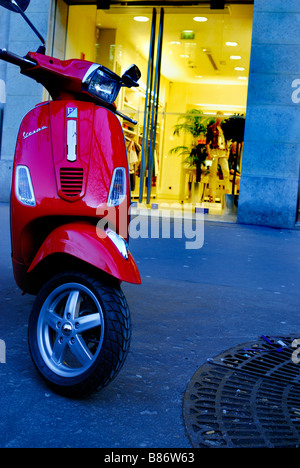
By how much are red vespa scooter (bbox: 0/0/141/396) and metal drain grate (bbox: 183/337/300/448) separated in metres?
0.44

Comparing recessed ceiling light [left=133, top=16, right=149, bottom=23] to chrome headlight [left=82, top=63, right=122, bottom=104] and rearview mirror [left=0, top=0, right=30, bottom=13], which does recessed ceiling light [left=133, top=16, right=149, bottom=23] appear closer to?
rearview mirror [left=0, top=0, right=30, bottom=13]

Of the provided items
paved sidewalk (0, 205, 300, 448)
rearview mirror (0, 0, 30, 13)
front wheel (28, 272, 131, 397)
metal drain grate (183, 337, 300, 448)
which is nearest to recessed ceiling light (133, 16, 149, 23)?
paved sidewalk (0, 205, 300, 448)

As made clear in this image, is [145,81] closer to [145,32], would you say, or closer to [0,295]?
[145,32]

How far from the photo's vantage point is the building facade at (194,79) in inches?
405

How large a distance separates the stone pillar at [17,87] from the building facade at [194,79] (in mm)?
19

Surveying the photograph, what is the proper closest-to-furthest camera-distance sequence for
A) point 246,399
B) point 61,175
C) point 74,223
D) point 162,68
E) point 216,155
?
1. point 246,399
2. point 74,223
3. point 61,175
4. point 216,155
5. point 162,68

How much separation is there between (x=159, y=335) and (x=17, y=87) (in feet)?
29.9

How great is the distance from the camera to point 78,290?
101 inches

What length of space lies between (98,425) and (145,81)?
11.0m

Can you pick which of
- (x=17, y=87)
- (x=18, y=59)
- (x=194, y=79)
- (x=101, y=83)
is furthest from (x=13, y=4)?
(x=194, y=79)

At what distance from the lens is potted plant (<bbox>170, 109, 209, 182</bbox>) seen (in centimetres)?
1253

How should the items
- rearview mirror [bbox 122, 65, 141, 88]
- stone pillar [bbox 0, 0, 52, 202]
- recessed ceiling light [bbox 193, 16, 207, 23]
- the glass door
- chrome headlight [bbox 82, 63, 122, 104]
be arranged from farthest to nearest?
the glass door < recessed ceiling light [bbox 193, 16, 207, 23] < stone pillar [bbox 0, 0, 52, 202] < rearview mirror [bbox 122, 65, 141, 88] < chrome headlight [bbox 82, 63, 122, 104]

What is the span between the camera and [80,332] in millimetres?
2512

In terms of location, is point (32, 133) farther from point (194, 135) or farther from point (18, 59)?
point (194, 135)
